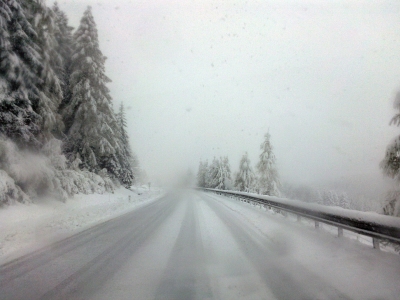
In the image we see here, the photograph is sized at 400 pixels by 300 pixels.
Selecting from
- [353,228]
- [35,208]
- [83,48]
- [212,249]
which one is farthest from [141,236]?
[83,48]

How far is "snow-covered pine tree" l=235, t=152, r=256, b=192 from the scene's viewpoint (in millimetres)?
44906

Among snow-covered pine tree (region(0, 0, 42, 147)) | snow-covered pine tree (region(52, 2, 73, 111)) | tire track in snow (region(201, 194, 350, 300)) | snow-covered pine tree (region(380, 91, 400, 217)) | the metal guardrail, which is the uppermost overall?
snow-covered pine tree (region(52, 2, 73, 111))

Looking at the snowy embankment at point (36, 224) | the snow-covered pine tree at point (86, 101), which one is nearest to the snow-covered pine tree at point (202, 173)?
the snow-covered pine tree at point (86, 101)

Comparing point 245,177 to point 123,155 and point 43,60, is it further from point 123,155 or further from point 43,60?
point 43,60

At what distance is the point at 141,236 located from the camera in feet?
25.3

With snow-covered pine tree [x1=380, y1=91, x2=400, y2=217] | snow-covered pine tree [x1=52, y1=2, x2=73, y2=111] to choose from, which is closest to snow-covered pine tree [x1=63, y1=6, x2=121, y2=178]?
snow-covered pine tree [x1=52, y1=2, x2=73, y2=111]

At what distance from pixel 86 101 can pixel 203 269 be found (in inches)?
739

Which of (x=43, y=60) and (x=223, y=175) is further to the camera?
(x=223, y=175)

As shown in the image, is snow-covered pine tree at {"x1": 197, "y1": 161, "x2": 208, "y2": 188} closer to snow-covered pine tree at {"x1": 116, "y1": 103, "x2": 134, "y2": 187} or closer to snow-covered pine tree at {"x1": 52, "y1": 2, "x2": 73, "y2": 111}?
snow-covered pine tree at {"x1": 116, "y1": 103, "x2": 134, "y2": 187}

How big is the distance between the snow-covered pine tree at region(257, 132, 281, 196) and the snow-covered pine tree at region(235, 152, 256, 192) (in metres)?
7.96

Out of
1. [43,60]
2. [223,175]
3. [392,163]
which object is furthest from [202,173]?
[392,163]

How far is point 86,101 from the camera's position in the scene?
20.3m

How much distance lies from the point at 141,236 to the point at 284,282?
4.69 m

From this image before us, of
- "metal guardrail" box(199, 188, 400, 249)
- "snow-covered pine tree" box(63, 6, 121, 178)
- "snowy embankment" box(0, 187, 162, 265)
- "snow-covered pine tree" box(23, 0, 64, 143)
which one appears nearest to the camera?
"metal guardrail" box(199, 188, 400, 249)
